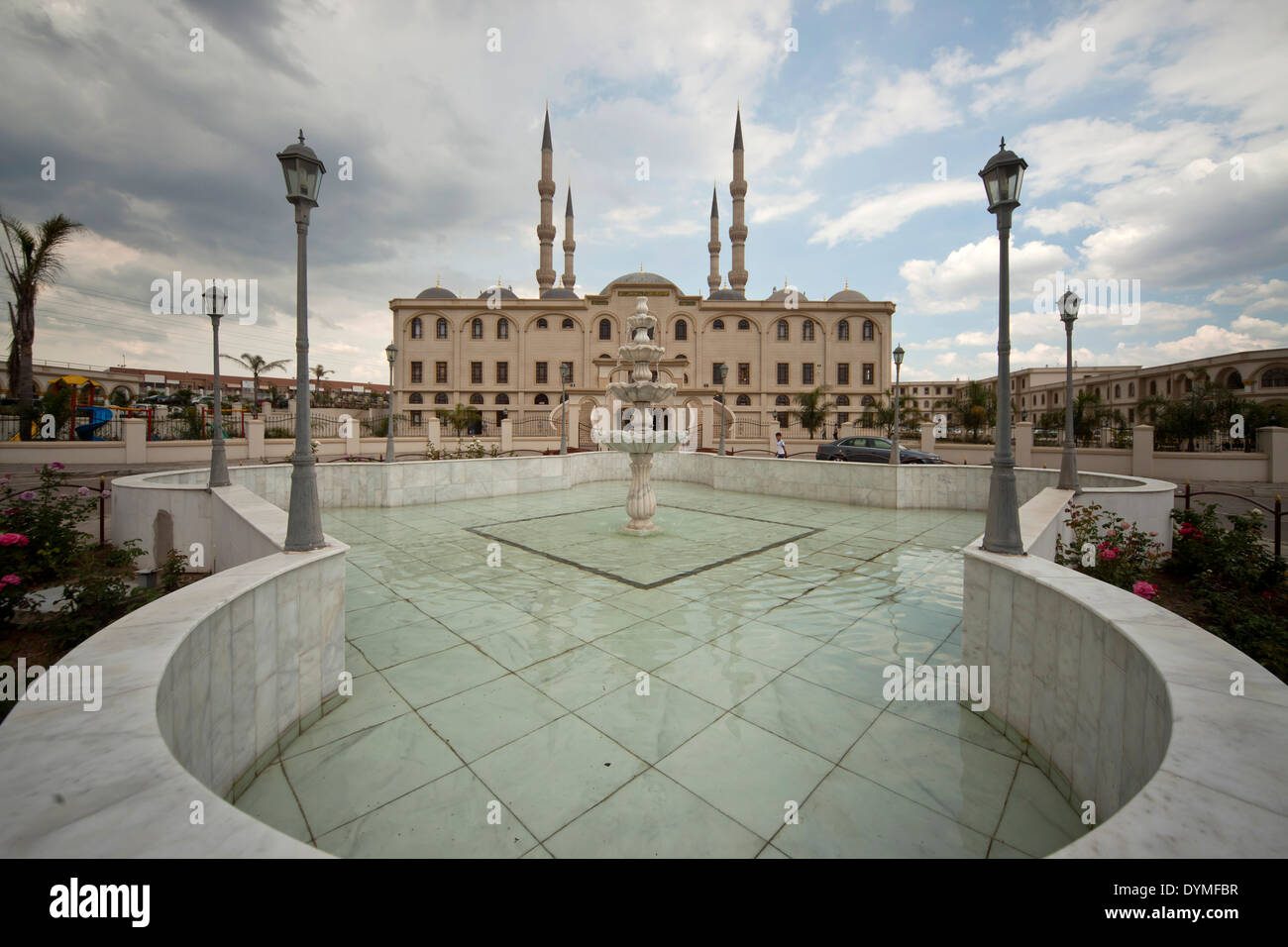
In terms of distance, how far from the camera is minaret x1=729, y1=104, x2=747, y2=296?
46219 mm

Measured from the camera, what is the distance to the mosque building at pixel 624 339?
42.8 metres

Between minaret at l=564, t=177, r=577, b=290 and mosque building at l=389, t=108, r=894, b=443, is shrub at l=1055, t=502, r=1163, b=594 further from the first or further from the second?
minaret at l=564, t=177, r=577, b=290

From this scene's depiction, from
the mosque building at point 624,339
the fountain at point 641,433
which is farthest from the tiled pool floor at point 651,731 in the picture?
the mosque building at point 624,339

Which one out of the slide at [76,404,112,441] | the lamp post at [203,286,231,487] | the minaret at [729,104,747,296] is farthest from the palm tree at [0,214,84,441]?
the minaret at [729,104,747,296]

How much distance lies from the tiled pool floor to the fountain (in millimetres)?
2916

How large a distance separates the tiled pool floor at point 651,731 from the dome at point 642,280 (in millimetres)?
39186

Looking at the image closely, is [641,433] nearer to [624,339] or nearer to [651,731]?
[651,731]

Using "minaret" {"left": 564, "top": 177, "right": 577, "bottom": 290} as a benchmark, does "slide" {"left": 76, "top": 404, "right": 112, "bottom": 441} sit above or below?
below

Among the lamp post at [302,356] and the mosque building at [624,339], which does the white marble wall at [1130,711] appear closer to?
the lamp post at [302,356]

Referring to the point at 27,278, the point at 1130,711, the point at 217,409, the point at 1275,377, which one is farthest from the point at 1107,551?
the point at 1275,377

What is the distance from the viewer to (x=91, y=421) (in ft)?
74.0
